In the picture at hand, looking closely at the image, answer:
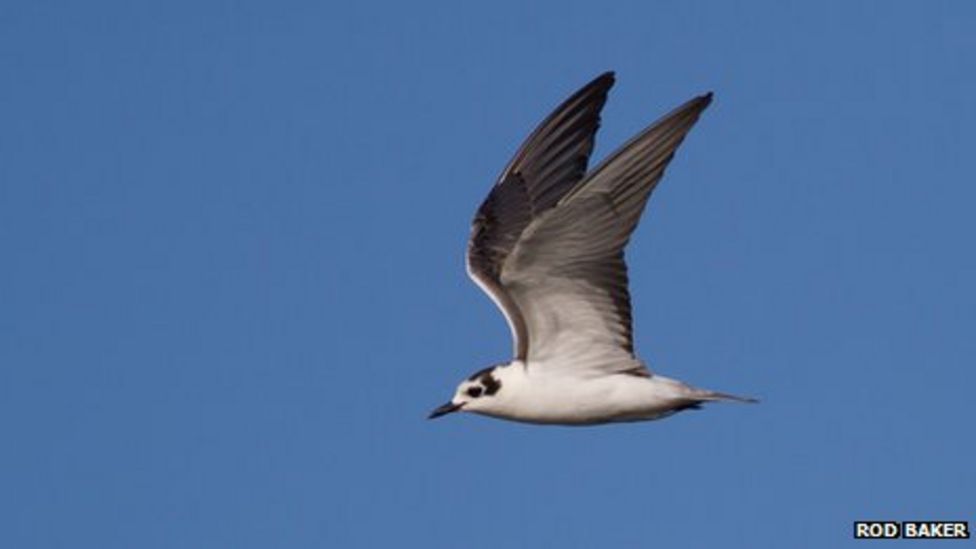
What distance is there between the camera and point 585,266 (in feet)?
63.9

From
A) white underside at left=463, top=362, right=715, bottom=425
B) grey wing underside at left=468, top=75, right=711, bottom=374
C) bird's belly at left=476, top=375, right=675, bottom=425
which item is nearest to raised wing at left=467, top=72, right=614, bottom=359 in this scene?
grey wing underside at left=468, top=75, right=711, bottom=374

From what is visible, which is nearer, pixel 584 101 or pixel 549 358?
pixel 549 358

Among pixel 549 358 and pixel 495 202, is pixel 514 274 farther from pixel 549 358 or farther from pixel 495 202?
pixel 495 202

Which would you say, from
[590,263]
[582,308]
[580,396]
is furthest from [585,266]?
[580,396]

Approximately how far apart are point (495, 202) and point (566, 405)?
9.88 ft

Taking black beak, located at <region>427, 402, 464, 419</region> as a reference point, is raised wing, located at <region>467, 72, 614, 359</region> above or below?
above

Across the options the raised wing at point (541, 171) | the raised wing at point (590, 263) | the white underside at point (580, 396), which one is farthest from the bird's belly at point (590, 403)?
the raised wing at point (541, 171)

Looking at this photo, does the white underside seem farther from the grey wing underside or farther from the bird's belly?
the grey wing underside

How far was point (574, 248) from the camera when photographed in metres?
19.3

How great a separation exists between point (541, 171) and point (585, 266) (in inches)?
114

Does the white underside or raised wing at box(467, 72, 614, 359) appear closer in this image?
the white underside

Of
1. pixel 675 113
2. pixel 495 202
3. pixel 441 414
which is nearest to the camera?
pixel 675 113

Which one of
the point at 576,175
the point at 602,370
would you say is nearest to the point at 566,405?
the point at 602,370

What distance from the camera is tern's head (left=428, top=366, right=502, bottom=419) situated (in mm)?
19828
